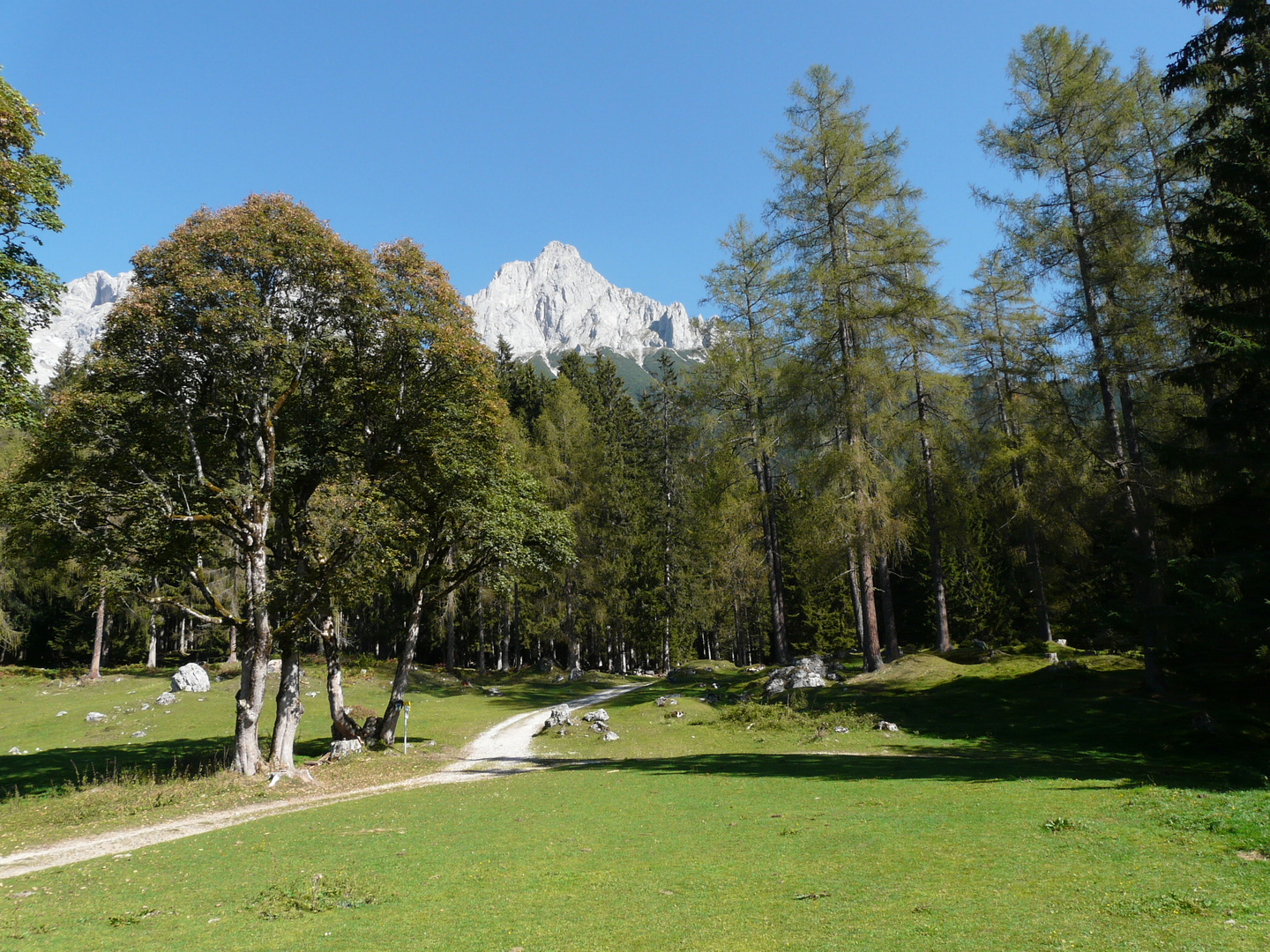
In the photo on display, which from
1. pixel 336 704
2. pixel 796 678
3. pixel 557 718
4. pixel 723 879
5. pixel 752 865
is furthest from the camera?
pixel 796 678

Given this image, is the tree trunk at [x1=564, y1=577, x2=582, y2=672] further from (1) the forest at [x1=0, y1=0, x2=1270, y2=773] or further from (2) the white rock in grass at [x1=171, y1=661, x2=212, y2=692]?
(2) the white rock in grass at [x1=171, y1=661, x2=212, y2=692]

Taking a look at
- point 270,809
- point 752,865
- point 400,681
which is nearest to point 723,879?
point 752,865

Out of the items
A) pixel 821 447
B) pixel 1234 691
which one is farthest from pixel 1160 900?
pixel 821 447

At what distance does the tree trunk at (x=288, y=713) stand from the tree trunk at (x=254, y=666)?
19.0 inches

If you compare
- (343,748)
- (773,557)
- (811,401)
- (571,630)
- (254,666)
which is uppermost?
(811,401)

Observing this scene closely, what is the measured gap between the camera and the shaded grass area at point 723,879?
5520 mm

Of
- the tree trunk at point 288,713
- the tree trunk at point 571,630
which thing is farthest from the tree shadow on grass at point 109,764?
the tree trunk at point 571,630

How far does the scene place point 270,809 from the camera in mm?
14414

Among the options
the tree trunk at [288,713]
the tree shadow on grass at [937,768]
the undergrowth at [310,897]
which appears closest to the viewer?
the undergrowth at [310,897]

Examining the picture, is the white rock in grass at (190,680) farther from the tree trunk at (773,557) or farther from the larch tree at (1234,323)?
the larch tree at (1234,323)

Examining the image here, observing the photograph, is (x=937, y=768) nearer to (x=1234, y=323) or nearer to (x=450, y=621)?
(x=1234, y=323)

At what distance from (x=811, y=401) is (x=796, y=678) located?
1086 centimetres

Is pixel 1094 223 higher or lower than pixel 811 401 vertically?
higher

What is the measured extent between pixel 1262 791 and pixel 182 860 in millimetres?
15121
